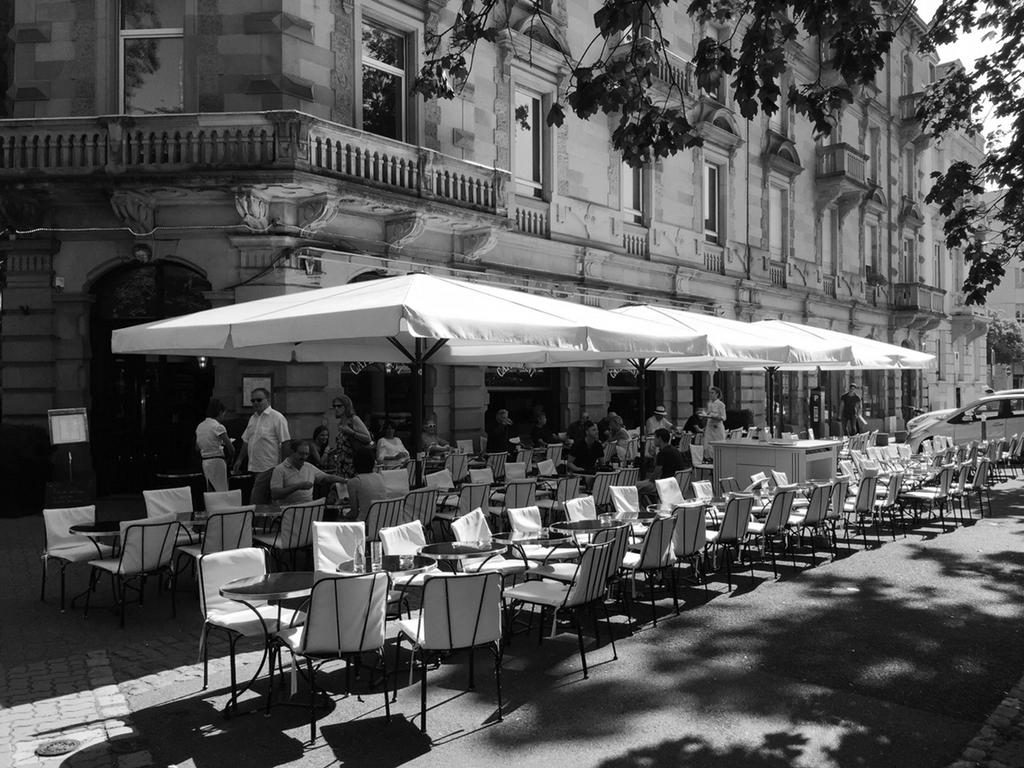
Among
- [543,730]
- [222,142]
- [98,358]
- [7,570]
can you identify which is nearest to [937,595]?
[543,730]

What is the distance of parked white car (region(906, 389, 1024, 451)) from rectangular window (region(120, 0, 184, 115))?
20.2 meters

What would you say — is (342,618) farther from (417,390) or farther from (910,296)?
(910,296)

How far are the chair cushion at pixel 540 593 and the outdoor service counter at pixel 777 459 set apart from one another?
7.46m

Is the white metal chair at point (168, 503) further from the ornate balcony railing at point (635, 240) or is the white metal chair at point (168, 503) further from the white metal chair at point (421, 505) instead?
the ornate balcony railing at point (635, 240)

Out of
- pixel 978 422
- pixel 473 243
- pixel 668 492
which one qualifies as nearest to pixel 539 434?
pixel 473 243

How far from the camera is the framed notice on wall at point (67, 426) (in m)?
11.1

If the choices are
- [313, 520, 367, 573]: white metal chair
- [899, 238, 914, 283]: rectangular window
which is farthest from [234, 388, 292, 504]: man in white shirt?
[899, 238, 914, 283]: rectangular window

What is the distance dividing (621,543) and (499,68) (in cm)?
1309

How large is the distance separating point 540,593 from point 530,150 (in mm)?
13893

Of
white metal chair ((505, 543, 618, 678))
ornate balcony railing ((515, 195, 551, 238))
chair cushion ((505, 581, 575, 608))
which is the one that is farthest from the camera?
ornate balcony railing ((515, 195, 551, 238))

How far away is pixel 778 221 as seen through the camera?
28.0 meters

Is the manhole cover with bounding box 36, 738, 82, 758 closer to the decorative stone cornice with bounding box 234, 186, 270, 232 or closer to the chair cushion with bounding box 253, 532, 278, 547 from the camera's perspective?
the chair cushion with bounding box 253, 532, 278, 547

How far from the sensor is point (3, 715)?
523cm

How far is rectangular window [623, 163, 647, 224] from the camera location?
69.8ft
